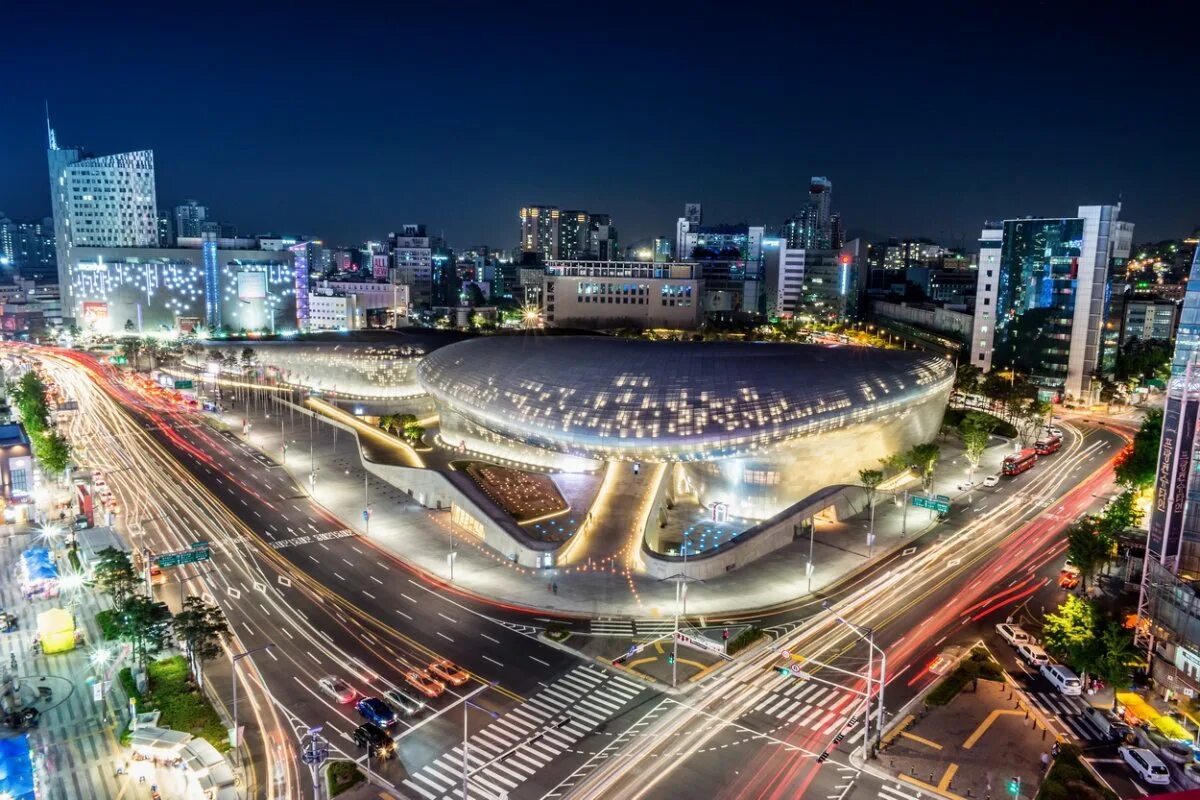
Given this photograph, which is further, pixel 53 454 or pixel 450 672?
pixel 53 454

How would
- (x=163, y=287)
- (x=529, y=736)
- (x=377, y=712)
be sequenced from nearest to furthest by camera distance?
1. (x=529, y=736)
2. (x=377, y=712)
3. (x=163, y=287)

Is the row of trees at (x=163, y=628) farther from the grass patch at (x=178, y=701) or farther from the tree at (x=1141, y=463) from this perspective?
the tree at (x=1141, y=463)

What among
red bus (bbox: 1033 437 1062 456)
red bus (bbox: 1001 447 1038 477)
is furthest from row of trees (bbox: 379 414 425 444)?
red bus (bbox: 1033 437 1062 456)

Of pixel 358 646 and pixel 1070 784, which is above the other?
pixel 1070 784

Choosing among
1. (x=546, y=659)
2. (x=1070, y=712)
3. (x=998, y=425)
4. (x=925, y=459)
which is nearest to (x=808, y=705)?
(x=1070, y=712)

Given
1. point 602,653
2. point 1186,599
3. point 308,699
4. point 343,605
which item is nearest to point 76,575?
point 343,605

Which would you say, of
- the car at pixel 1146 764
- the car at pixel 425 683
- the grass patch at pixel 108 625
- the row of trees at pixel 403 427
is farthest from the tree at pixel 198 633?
the car at pixel 1146 764

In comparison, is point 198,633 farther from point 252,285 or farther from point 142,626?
point 252,285
